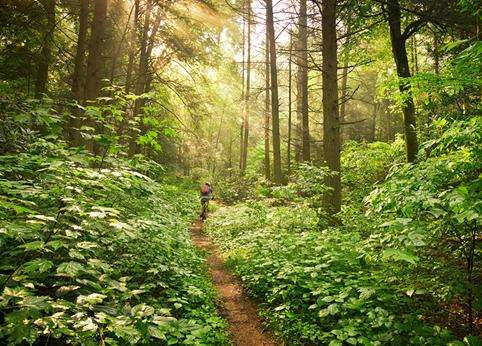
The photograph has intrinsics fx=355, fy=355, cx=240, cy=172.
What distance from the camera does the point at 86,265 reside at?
4.00 m

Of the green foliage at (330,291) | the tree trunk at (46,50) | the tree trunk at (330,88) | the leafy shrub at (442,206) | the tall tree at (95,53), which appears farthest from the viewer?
the tree trunk at (46,50)

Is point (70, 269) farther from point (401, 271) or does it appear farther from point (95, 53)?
point (95, 53)

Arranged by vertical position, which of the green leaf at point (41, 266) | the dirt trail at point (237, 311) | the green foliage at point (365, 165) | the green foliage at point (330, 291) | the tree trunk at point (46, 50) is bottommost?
the dirt trail at point (237, 311)

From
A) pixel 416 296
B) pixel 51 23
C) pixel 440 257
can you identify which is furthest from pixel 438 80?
pixel 51 23

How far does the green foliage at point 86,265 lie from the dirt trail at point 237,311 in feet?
0.91

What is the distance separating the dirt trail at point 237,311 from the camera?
16.3 feet

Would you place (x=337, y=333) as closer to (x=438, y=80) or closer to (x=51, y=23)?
(x=438, y=80)

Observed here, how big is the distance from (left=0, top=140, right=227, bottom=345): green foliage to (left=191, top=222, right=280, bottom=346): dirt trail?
277mm

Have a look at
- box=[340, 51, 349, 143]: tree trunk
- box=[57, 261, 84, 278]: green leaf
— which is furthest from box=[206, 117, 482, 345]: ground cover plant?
box=[340, 51, 349, 143]: tree trunk

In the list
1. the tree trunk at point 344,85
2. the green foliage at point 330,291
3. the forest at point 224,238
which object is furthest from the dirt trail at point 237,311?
the tree trunk at point 344,85

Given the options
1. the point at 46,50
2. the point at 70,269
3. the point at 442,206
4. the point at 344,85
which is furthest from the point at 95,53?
the point at 344,85

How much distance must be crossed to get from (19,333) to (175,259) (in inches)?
181

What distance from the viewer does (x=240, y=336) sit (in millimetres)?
5031

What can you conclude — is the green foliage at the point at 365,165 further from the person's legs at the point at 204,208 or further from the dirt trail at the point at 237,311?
the dirt trail at the point at 237,311
